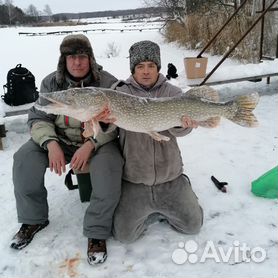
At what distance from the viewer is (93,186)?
2.55 metres

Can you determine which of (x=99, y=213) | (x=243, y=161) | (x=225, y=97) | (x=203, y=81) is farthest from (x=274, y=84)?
(x=99, y=213)

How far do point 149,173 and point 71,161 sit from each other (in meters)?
0.59

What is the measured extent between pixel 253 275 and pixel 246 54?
7811mm

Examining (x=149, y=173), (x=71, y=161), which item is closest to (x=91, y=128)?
(x=71, y=161)

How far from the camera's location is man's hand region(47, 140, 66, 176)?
2.54 meters

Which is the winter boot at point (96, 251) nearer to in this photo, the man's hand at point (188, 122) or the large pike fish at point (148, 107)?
the large pike fish at point (148, 107)

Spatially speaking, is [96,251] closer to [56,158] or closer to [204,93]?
[56,158]

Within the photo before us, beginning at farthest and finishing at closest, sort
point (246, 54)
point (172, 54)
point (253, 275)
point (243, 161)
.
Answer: point (172, 54), point (246, 54), point (243, 161), point (253, 275)

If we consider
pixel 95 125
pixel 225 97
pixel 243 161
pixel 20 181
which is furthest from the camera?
pixel 225 97

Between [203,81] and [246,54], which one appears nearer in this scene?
[203,81]

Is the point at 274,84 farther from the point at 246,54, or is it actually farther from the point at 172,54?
the point at 172,54

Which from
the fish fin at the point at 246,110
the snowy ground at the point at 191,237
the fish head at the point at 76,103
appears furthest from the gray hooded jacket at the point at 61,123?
the fish fin at the point at 246,110

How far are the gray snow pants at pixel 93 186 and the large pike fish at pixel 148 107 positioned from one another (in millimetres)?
274

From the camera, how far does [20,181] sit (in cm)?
259
